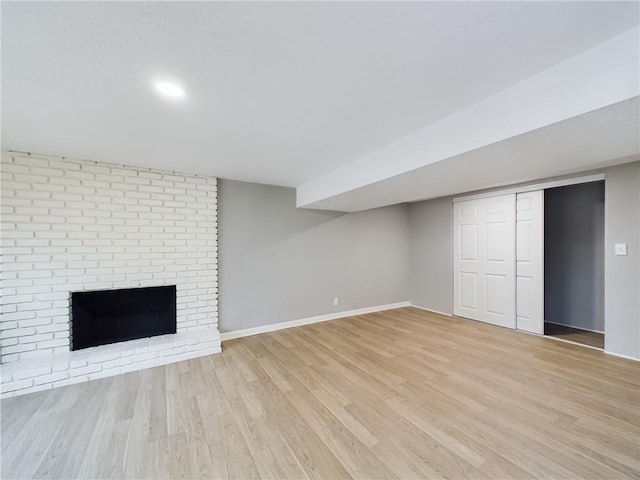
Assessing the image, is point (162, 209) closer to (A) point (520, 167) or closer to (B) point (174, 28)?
(B) point (174, 28)

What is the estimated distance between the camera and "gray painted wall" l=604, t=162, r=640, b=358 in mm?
2867

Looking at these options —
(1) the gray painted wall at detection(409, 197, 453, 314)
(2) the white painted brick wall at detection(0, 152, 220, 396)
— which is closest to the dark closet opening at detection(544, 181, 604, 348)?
(1) the gray painted wall at detection(409, 197, 453, 314)

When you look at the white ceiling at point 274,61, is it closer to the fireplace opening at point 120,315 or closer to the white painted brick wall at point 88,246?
the white painted brick wall at point 88,246

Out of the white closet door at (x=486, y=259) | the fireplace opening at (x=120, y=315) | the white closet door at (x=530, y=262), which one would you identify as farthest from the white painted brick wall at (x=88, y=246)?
the white closet door at (x=530, y=262)

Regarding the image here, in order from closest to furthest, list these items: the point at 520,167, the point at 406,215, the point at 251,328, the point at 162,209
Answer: the point at 520,167
the point at 162,209
the point at 251,328
the point at 406,215

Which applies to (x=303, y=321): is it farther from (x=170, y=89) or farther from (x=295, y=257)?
(x=170, y=89)

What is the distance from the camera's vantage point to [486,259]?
436 cm

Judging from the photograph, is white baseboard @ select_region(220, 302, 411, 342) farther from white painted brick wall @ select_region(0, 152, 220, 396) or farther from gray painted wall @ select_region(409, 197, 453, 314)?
gray painted wall @ select_region(409, 197, 453, 314)

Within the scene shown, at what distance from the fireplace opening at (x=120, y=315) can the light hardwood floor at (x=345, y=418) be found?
57 cm

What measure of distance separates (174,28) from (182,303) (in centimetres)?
315

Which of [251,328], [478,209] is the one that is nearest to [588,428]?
[478,209]

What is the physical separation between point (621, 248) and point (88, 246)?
6.09 metres

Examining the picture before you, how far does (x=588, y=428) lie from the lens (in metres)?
1.86

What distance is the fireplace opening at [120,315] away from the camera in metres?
2.93
